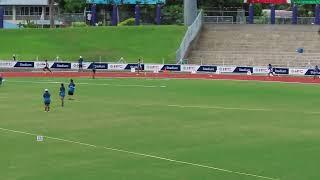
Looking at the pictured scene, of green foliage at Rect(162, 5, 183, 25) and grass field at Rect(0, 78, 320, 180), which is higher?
green foliage at Rect(162, 5, 183, 25)

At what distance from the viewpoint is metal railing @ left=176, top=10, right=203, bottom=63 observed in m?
78.2

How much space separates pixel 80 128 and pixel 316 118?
12.6 m

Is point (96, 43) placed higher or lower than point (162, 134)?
higher

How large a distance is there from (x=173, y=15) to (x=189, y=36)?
76.9ft

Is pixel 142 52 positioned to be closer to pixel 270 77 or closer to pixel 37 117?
pixel 270 77

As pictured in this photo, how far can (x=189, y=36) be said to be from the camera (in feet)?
269

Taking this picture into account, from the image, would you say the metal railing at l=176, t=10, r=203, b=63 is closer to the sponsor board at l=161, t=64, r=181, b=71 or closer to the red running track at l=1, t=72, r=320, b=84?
the sponsor board at l=161, t=64, r=181, b=71

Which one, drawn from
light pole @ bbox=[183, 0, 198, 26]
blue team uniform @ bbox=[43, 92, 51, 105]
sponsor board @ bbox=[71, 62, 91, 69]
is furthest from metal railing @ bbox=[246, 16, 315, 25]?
blue team uniform @ bbox=[43, 92, 51, 105]

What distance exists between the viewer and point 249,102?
44.7 metres

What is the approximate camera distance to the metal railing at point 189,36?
78250mm

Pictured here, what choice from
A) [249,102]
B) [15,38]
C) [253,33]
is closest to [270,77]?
[253,33]

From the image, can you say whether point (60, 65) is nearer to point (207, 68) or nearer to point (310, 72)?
point (207, 68)

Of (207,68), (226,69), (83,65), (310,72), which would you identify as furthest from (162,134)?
(83,65)

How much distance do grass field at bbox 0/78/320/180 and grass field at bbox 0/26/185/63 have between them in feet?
90.3
